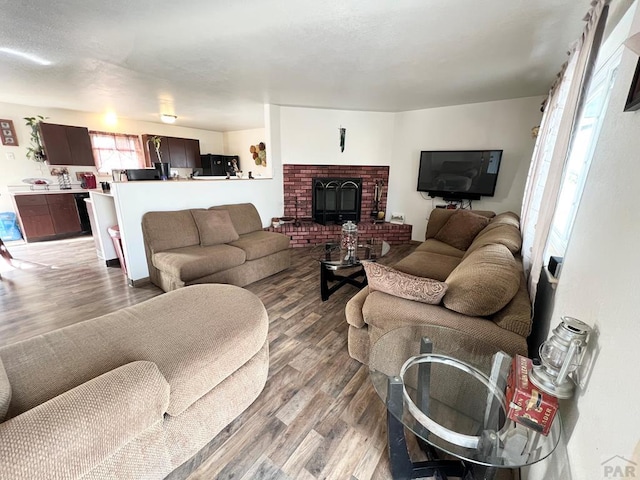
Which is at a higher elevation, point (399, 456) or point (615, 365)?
point (615, 365)

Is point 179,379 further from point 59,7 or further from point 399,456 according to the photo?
point 59,7

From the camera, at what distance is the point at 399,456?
3.54 ft

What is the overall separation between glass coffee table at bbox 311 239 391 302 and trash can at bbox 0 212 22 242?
559 centimetres

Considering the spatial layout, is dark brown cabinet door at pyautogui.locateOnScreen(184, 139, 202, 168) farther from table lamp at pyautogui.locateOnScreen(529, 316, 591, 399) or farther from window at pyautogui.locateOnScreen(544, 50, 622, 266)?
table lamp at pyautogui.locateOnScreen(529, 316, 591, 399)

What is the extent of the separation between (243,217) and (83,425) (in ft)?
9.62

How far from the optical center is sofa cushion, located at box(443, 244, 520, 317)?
1.25 meters

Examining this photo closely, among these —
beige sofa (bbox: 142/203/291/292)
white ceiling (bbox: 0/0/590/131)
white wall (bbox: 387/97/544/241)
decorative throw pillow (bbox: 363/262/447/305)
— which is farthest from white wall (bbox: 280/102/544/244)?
decorative throw pillow (bbox: 363/262/447/305)

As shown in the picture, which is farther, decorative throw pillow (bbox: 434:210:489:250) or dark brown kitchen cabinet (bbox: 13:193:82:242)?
dark brown kitchen cabinet (bbox: 13:193:82:242)

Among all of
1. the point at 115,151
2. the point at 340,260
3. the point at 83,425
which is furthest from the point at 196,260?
the point at 115,151

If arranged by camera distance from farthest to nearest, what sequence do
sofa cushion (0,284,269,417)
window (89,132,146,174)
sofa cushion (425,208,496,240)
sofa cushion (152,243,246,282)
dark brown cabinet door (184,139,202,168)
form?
dark brown cabinet door (184,139,202,168) → window (89,132,146,174) → sofa cushion (425,208,496,240) → sofa cushion (152,243,246,282) → sofa cushion (0,284,269,417)

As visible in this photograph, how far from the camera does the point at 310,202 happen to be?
4.66 meters

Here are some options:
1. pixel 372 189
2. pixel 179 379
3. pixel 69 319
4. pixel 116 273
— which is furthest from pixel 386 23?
pixel 116 273

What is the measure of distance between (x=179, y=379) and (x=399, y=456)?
0.98 meters

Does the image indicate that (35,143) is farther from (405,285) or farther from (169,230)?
(405,285)
